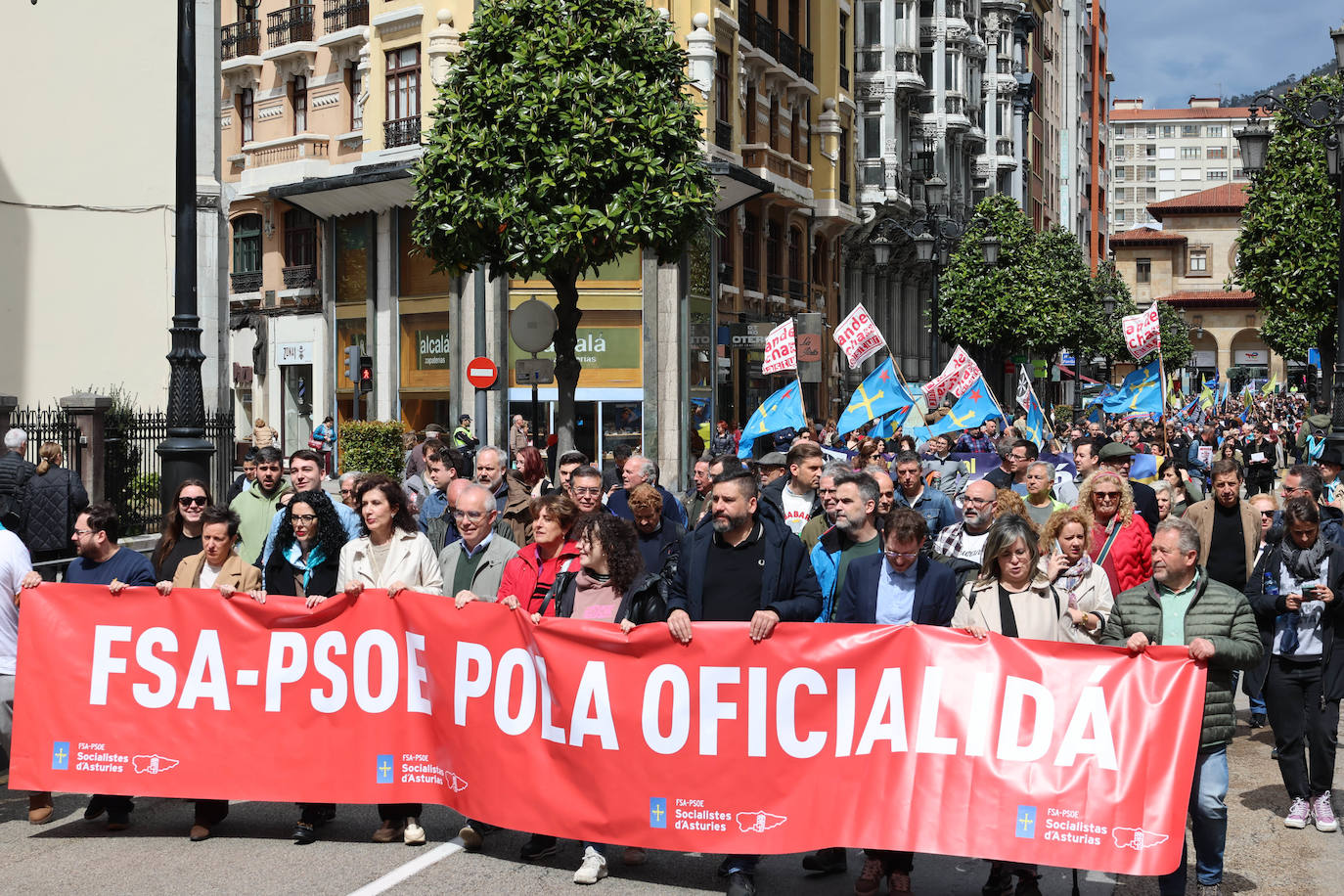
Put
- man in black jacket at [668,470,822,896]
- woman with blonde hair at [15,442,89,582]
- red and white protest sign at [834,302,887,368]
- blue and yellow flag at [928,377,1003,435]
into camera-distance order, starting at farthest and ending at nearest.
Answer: red and white protest sign at [834,302,887,368] → blue and yellow flag at [928,377,1003,435] → woman with blonde hair at [15,442,89,582] → man in black jacket at [668,470,822,896]

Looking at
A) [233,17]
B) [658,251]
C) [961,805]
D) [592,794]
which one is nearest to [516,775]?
[592,794]

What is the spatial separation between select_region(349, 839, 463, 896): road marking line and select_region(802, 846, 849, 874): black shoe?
170 cm

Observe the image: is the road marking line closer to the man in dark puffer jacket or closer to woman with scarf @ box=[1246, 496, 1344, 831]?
the man in dark puffer jacket

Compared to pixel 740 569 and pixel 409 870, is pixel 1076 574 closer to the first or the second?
pixel 740 569

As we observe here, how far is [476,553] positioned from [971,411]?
1404cm

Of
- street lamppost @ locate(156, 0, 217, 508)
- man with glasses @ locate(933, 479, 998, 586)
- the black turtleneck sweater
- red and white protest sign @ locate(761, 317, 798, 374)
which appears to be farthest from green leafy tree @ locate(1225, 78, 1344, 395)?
man with glasses @ locate(933, 479, 998, 586)

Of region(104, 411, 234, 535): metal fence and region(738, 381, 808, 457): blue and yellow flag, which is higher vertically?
region(738, 381, 808, 457): blue and yellow flag

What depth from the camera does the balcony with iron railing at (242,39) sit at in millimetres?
40688

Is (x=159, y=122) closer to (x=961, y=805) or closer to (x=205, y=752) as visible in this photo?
(x=205, y=752)

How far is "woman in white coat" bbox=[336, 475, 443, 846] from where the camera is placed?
7754 mm

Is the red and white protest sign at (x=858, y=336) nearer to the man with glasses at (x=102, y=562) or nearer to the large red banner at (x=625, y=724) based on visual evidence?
the man with glasses at (x=102, y=562)

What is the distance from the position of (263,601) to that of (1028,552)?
378cm

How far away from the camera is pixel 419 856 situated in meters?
7.43

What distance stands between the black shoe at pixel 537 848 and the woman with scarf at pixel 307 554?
46.3 inches
